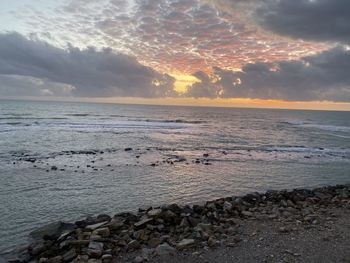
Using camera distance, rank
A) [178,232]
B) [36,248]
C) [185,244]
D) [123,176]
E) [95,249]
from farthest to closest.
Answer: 1. [123,176]
2. [178,232]
3. [36,248]
4. [185,244]
5. [95,249]

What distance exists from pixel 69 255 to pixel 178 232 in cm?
297

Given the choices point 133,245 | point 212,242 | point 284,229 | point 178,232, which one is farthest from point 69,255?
point 284,229

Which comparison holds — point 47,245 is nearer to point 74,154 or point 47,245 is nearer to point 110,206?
point 110,206

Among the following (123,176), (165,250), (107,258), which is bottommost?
(123,176)

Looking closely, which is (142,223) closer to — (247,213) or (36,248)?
(36,248)

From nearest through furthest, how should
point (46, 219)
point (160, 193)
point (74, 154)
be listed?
point (46, 219) → point (160, 193) → point (74, 154)

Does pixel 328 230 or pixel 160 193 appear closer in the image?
pixel 328 230

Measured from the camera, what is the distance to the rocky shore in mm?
7418

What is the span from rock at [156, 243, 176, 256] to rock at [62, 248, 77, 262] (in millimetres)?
1974

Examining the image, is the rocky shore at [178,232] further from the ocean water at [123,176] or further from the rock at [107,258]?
the ocean water at [123,176]

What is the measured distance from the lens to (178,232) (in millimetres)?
8977

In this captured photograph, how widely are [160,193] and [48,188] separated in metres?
5.08

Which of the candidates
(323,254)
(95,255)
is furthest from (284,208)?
(95,255)

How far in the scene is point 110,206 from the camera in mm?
12328
